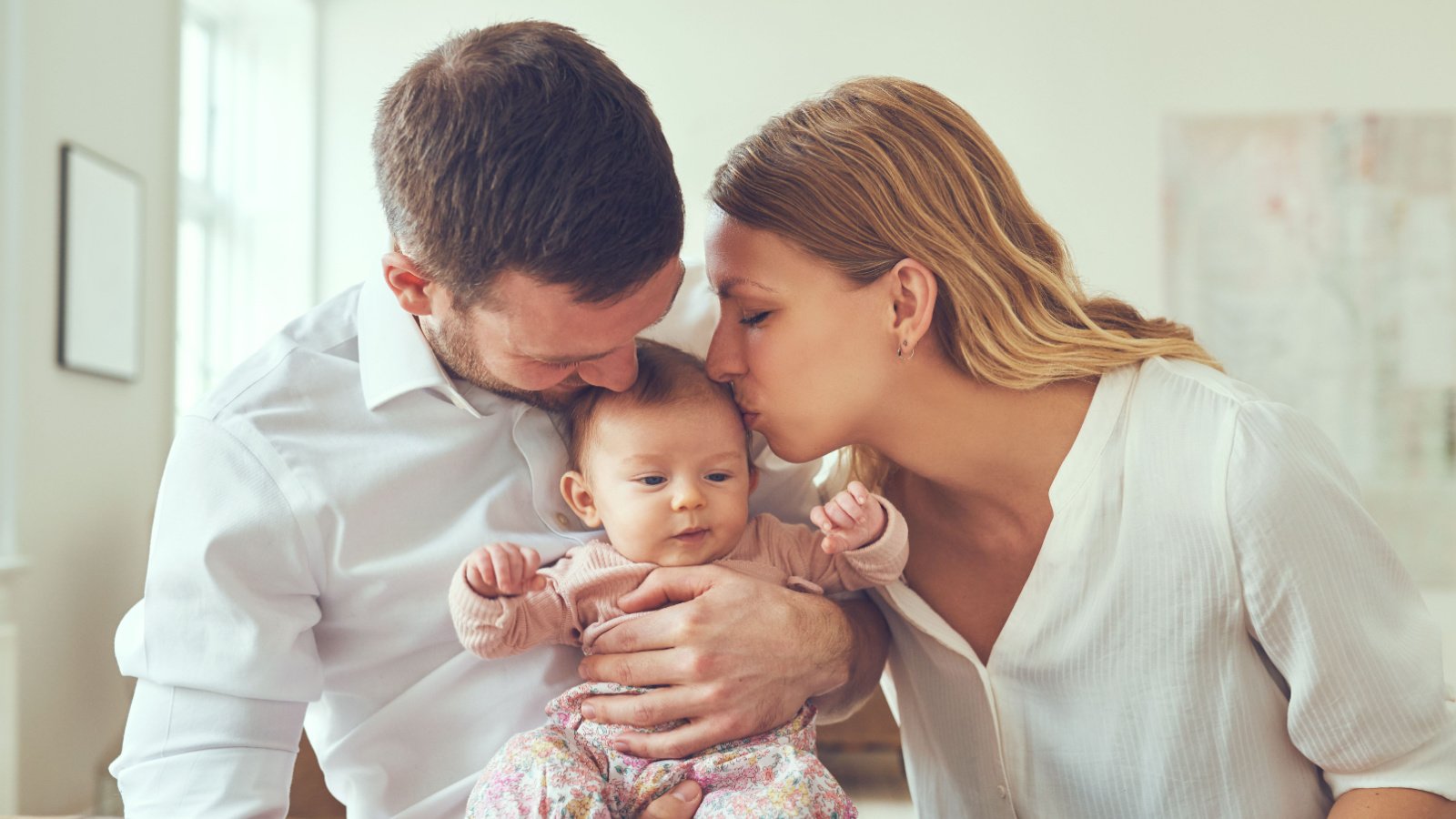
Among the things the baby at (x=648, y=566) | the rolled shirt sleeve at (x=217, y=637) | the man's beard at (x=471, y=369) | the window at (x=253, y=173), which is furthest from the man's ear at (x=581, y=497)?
the window at (x=253, y=173)

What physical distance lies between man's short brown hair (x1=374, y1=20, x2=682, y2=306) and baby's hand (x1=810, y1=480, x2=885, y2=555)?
1.23 ft

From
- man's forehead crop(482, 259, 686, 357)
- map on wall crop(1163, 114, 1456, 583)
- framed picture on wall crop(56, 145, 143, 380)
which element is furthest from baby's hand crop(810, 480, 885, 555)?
map on wall crop(1163, 114, 1456, 583)

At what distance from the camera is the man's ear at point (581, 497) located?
161 cm

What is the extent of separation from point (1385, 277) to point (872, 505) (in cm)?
461

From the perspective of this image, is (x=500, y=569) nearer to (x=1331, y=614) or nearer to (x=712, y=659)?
(x=712, y=659)

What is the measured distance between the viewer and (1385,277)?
5.26 m

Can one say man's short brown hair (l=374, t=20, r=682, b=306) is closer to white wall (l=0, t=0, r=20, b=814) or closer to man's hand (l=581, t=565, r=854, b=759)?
man's hand (l=581, t=565, r=854, b=759)

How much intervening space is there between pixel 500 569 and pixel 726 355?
418 millimetres

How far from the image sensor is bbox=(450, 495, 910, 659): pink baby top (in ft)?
4.71

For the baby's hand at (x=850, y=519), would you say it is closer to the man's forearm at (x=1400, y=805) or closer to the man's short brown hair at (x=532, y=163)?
the man's short brown hair at (x=532, y=163)

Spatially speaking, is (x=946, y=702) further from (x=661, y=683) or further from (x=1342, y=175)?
(x=1342, y=175)

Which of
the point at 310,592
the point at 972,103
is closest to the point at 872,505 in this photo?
the point at 310,592

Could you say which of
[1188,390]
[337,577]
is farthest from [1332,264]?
[337,577]

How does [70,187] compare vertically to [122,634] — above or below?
above
